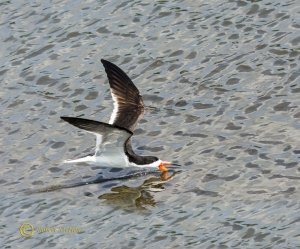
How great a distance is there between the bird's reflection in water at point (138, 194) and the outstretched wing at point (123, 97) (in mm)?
1226

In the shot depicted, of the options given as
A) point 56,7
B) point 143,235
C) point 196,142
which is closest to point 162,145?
point 196,142

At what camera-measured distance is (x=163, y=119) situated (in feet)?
45.3

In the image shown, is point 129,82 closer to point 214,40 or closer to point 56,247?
point 214,40

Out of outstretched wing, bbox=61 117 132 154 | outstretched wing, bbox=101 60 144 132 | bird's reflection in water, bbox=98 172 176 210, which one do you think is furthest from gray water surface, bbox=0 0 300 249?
outstretched wing, bbox=61 117 132 154

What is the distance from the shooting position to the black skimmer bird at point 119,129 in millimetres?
11766

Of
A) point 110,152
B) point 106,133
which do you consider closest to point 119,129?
point 106,133

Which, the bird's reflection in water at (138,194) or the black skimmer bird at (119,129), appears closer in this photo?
the bird's reflection in water at (138,194)

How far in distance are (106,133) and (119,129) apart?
411mm

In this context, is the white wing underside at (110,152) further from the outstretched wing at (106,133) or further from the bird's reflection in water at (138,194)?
the bird's reflection in water at (138,194)

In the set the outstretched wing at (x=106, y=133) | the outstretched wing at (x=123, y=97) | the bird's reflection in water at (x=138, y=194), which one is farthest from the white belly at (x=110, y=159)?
the outstretched wing at (x=123, y=97)

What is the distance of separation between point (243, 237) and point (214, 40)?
621 centimetres

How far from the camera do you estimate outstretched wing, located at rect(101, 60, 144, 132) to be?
13359 mm

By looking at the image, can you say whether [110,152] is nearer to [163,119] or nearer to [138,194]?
[138,194]

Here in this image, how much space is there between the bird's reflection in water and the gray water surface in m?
0.03
